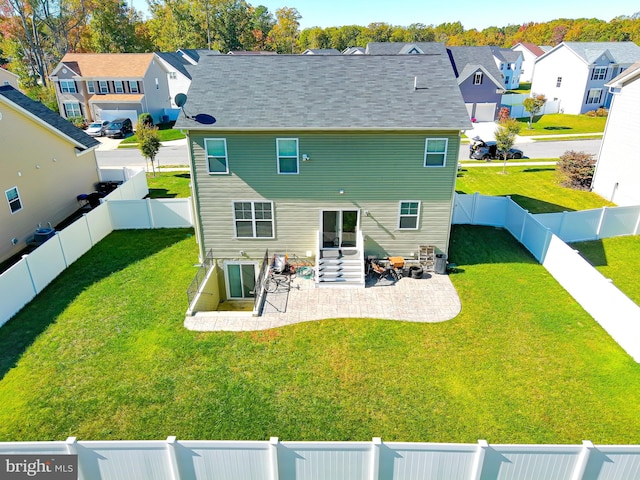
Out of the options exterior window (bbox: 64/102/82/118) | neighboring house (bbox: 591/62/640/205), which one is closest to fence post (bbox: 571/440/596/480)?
neighboring house (bbox: 591/62/640/205)

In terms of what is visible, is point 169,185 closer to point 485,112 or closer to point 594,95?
point 485,112

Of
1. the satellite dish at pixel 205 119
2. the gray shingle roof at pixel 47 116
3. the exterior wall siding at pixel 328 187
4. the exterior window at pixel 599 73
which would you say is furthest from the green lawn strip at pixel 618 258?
the exterior window at pixel 599 73

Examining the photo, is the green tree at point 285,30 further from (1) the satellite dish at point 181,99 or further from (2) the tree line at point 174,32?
(1) the satellite dish at point 181,99

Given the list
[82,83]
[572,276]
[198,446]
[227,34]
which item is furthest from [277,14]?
[198,446]

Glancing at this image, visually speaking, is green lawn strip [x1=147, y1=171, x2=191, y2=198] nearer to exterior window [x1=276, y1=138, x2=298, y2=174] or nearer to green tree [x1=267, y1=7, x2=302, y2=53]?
exterior window [x1=276, y1=138, x2=298, y2=174]

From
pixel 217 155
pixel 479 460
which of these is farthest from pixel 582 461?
pixel 217 155
